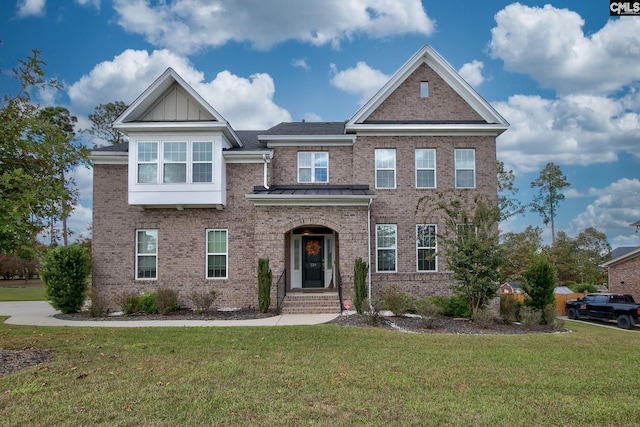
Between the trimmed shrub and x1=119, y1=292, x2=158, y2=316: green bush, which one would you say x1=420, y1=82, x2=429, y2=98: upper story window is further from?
x1=119, y1=292, x2=158, y2=316: green bush

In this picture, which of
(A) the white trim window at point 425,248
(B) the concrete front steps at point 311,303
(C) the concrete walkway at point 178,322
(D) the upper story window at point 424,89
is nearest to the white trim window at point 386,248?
(A) the white trim window at point 425,248

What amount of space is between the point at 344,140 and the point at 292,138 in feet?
6.75

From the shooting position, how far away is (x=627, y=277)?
28.0 meters

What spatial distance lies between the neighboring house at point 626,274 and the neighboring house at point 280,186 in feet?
53.7

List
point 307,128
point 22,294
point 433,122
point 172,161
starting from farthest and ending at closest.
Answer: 1. point 22,294
2. point 307,128
3. point 433,122
4. point 172,161

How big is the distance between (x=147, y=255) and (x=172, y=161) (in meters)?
3.75

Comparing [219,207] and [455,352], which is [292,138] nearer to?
[219,207]

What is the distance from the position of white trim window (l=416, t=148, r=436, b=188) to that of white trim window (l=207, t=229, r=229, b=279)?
307 inches

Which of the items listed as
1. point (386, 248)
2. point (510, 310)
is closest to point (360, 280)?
point (386, 248)

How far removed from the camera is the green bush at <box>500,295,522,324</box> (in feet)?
46.2

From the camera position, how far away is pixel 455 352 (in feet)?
30.1

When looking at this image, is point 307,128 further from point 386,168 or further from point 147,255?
point 147,255

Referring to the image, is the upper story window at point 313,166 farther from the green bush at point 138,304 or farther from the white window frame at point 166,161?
the green bush at point 138,304

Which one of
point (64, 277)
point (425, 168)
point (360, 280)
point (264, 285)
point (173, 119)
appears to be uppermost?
point (173, 119)
